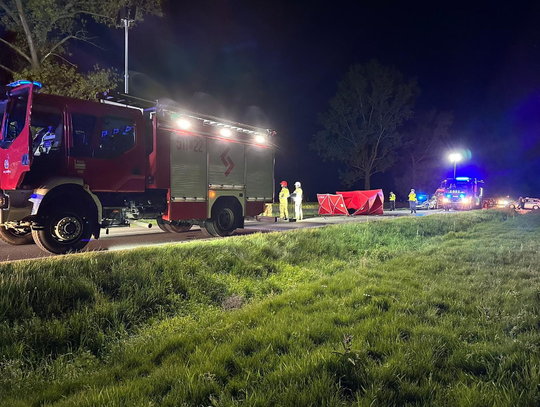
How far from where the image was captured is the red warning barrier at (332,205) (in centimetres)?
1964

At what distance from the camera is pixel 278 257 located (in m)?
7.52

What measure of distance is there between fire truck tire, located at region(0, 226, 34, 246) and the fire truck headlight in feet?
12.6

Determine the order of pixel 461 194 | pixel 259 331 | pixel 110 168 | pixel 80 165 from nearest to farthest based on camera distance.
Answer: pixel 259 331
pixel 80 165
pixel 110 168
pixel 461 194

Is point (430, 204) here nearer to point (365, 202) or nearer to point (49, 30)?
point (365, 202)

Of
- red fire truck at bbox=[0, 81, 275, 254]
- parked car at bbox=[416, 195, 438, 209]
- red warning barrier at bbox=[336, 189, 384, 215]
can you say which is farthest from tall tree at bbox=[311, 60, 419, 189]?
red fire truck at bbox=[0, 81, 275, 254]

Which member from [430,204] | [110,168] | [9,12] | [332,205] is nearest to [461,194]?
[430,204]

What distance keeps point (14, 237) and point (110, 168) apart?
7.46ft

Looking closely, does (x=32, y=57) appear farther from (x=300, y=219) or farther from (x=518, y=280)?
(x=518, y=280)

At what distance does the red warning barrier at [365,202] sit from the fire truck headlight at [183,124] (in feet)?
41.2

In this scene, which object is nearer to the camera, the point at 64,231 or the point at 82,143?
the point at 64,231

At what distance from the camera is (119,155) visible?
309 inches

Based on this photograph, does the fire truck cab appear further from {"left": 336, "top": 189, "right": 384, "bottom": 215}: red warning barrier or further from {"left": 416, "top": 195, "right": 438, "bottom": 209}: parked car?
{"left": 336, "top": 189, "right": 384, "bottom": 215}: red warning barrier

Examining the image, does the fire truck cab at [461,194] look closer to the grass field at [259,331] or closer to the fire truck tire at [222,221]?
the grass field at [259,331]

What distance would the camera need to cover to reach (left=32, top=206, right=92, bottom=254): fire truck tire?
21.7 ft
